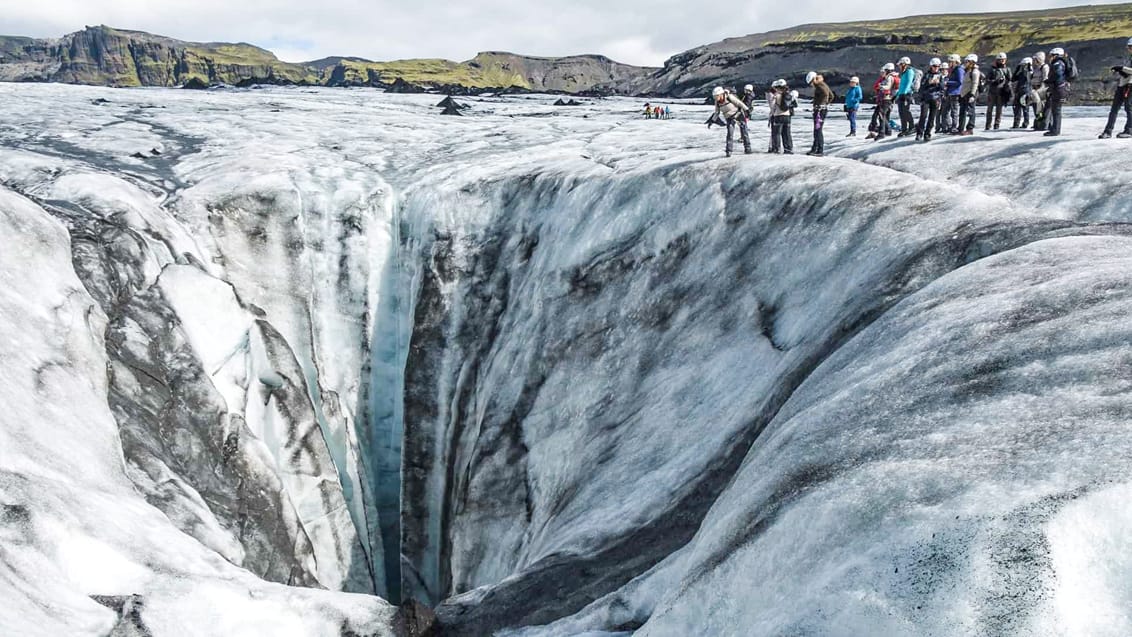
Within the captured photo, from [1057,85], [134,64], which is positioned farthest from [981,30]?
[134,64]

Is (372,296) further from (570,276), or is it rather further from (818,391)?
(818,391)

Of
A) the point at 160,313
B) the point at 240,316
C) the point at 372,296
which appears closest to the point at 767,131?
the point at 372,296

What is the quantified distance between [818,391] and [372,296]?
16658mm

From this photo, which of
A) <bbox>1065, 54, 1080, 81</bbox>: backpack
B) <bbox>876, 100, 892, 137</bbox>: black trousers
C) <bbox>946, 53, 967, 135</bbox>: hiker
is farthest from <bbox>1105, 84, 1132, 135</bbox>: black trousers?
<bbox>876, 100, 892, 137</bbox>: black trousers

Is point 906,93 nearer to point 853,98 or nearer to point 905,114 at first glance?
point 905,114

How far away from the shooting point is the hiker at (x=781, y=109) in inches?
648

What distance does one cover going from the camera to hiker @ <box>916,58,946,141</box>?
51.5ft

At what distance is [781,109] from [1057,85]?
5.45 m

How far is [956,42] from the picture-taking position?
8394 cm

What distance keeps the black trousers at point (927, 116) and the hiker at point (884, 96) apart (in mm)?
1467

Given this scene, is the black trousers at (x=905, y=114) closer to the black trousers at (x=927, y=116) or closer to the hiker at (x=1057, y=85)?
the black trousers at (x=927, y=116)

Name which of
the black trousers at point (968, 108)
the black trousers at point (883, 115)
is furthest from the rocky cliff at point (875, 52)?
the black trousers at point (968, 108)

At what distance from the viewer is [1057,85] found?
13.7 meters

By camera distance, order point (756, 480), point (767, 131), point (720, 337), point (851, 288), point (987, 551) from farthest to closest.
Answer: point (767, 131) → point (720, 337) → point (851, 288) → point (756, 480) → point (987, 551)
